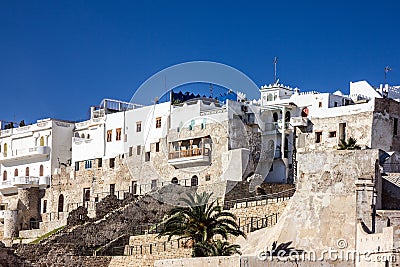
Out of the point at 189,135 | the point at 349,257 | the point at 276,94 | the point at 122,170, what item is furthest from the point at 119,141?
the point at 349,257

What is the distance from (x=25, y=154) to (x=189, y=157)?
1626cm

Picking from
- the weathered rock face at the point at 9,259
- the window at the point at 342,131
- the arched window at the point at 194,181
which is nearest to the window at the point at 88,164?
the arched window at the point at 194,181

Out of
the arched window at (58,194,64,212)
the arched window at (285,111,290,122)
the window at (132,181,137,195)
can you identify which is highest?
the arched window at (285,111,290,122)

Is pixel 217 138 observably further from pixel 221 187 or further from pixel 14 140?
pixel 14 140

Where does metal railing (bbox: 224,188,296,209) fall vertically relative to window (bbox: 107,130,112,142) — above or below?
below

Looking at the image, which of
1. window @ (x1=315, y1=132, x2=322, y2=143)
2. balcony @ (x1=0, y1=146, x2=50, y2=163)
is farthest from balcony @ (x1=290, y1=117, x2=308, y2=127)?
balcony @ (x1=0, y1=146, x2=50, y2=163)

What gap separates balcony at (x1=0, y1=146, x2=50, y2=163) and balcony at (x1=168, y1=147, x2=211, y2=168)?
12.3 meters

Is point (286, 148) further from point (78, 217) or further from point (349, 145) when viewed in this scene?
point (78, 217)

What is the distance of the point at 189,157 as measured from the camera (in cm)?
5681

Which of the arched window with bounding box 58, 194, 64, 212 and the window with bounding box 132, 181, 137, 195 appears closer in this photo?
the window with bounding box 132, 181, 137, 195

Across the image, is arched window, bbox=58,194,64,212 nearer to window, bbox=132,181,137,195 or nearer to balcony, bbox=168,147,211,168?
window, bbox=132,181,137,195

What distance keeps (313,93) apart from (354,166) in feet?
68.6

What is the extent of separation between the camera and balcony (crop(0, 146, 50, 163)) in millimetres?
66244

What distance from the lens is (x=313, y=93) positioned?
189ft
